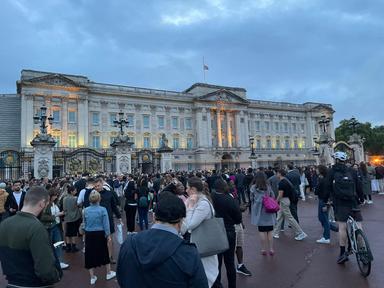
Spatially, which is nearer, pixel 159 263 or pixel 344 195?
pixel 159 263

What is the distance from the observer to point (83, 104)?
168ft

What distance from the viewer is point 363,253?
5664 millimetres

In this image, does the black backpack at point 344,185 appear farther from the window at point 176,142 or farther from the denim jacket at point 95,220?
the window at point 176,142

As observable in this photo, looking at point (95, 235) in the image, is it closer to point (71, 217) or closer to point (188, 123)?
point (71, 217)

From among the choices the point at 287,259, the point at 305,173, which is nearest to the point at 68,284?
the point at 287,259

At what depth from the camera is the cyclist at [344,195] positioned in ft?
20.5

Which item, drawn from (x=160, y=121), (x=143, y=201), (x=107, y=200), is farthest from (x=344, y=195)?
(x=160, y=121)

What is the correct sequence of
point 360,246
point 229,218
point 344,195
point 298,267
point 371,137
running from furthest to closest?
1. point 371,137
2. point 298,267
3. point 344,195
4. point 360,246
5. point 229,218

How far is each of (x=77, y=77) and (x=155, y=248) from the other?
176 feet

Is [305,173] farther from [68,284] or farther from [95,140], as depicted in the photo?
[95,140]

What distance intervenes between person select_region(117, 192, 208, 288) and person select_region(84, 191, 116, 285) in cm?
406

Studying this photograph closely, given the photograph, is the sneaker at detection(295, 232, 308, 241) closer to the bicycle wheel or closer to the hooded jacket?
the bicycle wheel

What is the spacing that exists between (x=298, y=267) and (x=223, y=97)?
60380mm

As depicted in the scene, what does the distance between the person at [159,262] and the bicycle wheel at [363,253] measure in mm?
4429
